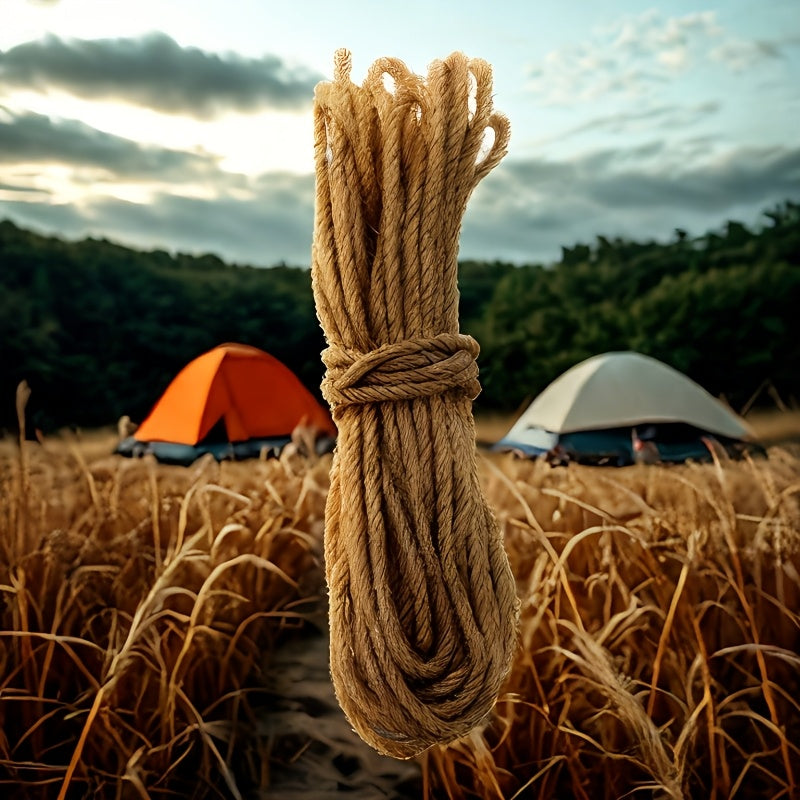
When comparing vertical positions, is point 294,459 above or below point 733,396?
below

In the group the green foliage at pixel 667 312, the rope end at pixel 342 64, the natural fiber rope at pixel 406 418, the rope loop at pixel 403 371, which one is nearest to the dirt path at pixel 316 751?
the natural fiber rope at pixel 406 418

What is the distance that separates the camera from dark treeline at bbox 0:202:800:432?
697cm

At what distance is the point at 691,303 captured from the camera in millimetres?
7270

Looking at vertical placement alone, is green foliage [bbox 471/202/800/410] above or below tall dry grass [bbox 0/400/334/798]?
above

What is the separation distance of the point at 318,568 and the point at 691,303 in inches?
215

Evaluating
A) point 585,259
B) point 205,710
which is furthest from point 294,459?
point 585,259

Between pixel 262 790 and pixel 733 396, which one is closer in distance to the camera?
pixel 262 790

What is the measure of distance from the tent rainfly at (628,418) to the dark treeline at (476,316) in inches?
A: 42.3

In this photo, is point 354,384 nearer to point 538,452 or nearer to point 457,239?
point 457,239

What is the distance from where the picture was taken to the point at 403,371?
3.40ft

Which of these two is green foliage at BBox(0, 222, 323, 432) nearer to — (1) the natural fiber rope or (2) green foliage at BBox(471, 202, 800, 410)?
(2) green foliage at BBox(471, 202, 800, 410)

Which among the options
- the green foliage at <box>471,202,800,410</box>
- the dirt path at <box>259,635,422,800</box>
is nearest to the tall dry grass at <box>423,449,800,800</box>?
the dirt path at <box>259,635,422,800</box>

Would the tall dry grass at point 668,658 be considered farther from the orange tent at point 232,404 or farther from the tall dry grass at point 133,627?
the orange tent at point 232,404

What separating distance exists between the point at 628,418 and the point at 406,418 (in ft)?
16.2
